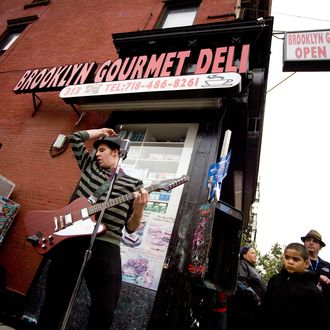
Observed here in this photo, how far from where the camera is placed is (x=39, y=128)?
6.21 metres

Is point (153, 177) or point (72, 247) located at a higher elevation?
point (153, 177)

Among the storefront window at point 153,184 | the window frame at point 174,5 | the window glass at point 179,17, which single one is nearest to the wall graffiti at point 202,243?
the storefront window at point 153,184

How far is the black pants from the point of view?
2094 millimetres

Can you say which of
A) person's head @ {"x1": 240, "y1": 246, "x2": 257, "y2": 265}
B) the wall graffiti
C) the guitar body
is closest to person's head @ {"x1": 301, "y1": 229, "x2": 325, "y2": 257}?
person's head @ {"x1": 240, "y1": 246, "x2": 257, "y2": 265}

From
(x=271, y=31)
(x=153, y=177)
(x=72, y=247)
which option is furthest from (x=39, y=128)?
(x=271, y=31)

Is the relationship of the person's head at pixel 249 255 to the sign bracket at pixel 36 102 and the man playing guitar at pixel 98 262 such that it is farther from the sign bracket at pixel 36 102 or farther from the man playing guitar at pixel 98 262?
the sign bracket at pixel 36 102

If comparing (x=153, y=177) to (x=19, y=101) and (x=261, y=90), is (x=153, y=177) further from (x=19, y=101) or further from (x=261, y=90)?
(x=19, y=101)

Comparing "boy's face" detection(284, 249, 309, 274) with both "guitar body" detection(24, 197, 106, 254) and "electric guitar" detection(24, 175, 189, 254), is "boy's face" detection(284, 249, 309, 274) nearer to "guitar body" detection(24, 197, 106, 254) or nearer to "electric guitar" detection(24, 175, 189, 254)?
"electric guitar" detection(24, 175, 189, 254)

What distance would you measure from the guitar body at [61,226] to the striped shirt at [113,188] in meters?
0.14

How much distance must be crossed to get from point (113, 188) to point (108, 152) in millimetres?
494

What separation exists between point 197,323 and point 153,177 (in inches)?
93.5

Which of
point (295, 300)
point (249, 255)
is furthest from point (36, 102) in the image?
point (295, 300)

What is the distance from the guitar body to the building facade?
5.12ft

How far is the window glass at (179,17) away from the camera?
25.2ft
